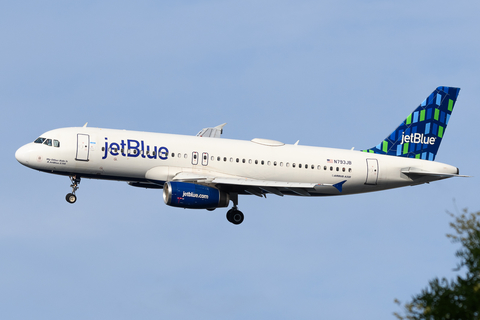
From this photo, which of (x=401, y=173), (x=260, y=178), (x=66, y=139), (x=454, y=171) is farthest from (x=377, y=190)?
(x=66, y=139)

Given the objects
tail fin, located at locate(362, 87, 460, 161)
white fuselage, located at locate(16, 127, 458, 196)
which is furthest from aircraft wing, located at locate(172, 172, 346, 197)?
tail fin, located at locate(362, 87, 460, 161)

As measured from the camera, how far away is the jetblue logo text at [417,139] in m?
57.8

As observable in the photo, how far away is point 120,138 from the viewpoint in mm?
50406

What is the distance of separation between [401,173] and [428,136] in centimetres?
443

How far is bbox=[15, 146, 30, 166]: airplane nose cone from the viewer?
49906 mm

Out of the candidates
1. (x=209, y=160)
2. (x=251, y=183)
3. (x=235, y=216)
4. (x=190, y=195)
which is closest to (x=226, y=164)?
(x=209, y=160)

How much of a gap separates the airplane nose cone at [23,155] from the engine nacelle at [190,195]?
30.2ft

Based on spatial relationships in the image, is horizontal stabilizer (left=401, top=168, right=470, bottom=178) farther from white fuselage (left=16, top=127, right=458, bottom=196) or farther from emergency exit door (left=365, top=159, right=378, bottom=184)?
emergency exit door (left=365, top=159, right=378, bottom=184)

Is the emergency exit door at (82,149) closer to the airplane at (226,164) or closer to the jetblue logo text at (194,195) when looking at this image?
the airplane at (226,164)

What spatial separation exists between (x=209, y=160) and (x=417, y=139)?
1682 centimetres

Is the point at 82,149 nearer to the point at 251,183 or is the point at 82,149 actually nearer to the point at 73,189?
the point at 73,189

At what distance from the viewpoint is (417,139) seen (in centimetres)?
5784

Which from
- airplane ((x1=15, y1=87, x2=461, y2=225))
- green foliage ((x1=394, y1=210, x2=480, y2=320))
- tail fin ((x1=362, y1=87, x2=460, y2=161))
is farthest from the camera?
tail fin ((x1=362, y1=87, x2=460, y2=161))

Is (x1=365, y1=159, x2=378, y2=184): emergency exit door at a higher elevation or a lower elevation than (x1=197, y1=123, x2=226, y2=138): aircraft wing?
lower
